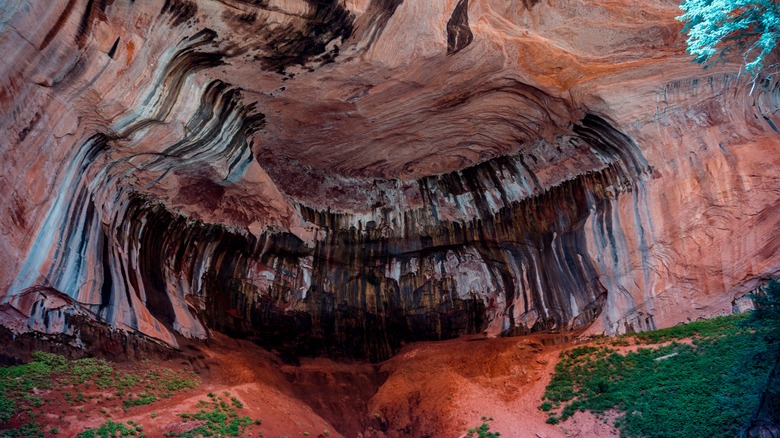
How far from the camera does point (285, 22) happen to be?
15281 mm

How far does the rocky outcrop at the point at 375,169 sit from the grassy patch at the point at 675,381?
1368mm

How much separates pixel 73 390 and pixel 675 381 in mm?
14050

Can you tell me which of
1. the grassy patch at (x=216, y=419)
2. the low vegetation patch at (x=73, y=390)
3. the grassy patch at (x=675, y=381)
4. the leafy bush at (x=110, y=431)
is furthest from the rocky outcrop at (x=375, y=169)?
the leafy bush at (x=110, y=431)

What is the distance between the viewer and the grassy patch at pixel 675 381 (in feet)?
48.0

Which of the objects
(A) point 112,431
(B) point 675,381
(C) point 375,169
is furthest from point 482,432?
(C) point 375,169

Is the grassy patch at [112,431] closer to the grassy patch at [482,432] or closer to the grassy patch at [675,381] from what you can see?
the grassy patch at [482,432]

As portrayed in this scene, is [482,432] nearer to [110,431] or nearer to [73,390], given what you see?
[110,431]

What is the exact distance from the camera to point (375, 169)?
21.9 metres

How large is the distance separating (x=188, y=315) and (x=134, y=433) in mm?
6039

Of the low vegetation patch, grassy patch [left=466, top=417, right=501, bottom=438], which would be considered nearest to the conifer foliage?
grassy patch [left=466, top=417, right=501, bottom=438]

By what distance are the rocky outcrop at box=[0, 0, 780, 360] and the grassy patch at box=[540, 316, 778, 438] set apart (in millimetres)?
1368

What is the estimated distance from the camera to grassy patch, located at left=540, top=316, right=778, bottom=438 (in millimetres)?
14641

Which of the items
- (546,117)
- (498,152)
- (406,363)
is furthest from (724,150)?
(406,363)

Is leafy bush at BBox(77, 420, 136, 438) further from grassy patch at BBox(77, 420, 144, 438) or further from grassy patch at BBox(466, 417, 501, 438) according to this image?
grassy patch at BBox(466, 417, 501, 438)
